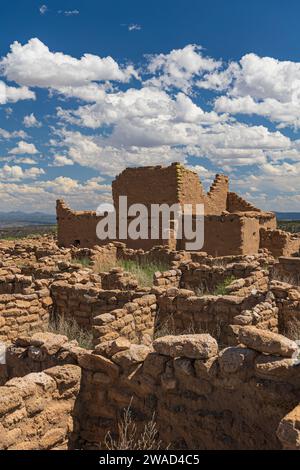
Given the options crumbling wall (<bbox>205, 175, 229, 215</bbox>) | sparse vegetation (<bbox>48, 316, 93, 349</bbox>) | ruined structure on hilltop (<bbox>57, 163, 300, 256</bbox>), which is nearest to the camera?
sparse vegetation (<bbox>48, 316, 93, 349</bbox>)

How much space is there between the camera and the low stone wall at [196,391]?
3.92 m

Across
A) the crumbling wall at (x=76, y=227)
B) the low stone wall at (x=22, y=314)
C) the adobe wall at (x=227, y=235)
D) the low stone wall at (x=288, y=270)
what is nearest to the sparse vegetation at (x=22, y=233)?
the crumbling wall at (x=76, y=227)

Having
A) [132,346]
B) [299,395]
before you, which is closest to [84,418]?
[132,346]

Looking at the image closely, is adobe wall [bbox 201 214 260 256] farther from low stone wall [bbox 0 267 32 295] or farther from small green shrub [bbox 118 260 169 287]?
low stone wall [bbox 0 267 32 295]

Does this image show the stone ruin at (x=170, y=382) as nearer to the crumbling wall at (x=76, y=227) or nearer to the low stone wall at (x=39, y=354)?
the low stone wall at (x=39, y=354)

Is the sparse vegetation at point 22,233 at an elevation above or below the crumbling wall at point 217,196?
below

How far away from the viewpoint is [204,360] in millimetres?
4355

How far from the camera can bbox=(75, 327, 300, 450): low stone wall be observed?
3916mm

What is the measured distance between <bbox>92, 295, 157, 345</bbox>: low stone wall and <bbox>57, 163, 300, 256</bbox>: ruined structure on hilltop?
795 centimetres

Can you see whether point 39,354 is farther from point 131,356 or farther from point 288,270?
point 288,270

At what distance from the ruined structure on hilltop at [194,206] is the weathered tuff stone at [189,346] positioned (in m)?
11.4

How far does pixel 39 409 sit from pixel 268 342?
2.42 m

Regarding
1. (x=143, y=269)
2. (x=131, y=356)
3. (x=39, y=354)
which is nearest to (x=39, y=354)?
(x=39, y=354)

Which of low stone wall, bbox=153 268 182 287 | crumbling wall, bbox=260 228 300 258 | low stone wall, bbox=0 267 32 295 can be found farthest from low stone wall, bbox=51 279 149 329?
crumbling wall, bbox=260 228 300 258
